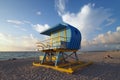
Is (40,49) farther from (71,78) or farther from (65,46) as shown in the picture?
(71,78)

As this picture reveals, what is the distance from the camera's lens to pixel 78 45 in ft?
54.5

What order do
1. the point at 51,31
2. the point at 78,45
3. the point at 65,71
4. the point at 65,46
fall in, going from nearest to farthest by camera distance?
the point at 65,71, the point at 65,46, the point at 78,45, the point at 51,31

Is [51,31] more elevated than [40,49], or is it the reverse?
[51,31]

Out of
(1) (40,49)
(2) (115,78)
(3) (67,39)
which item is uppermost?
(3) (67,39)

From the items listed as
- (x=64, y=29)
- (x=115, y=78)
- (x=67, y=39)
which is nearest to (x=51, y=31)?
(x=64, y=29)

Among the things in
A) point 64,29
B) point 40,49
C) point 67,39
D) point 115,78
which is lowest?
point 115,78

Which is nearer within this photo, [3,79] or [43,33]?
[3,79]

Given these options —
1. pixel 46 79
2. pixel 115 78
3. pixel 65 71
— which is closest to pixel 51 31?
pixel 65 71

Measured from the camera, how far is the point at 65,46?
46.7 feet

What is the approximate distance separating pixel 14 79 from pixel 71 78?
500 centimetres

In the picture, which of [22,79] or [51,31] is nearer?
[22,79]

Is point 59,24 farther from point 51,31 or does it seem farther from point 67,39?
point 51,31

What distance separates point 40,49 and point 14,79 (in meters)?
7.30

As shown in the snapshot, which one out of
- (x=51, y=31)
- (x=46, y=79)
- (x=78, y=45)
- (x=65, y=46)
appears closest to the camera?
(x=46, y=79)
